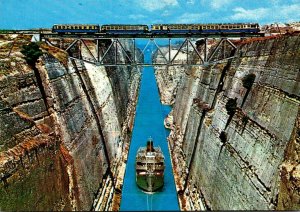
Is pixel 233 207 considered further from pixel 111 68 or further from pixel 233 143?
pixel 111 68

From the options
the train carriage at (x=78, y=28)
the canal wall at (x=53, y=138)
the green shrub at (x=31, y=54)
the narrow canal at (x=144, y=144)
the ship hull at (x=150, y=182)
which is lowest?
the narrow canal at (x=144, y=144)

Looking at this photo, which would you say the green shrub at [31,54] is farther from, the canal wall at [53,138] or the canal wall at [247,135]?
the canal wall at [247,135]

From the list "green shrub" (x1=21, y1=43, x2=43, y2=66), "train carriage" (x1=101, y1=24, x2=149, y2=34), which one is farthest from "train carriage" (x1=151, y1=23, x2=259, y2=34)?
"green shrub" (x1=21, y1=43, x2=43, y2=66)

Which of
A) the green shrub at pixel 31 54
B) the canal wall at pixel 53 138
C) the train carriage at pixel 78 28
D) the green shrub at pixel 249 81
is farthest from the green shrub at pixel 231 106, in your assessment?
the train carriage at pixel 78 28

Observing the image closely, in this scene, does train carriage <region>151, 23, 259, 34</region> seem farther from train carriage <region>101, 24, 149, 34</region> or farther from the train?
train carriage <region>101, 24, 149, 34</region>

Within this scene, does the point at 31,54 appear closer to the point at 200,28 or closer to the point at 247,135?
the point at 247,135

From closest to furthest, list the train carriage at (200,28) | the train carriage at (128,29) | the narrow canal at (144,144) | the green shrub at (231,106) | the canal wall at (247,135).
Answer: the canal wall at (247,135)
the green shrub at (231,106)
the narrow canal at (144,144)
the train carriage at (200,28)
the train carriage at (128,29)
